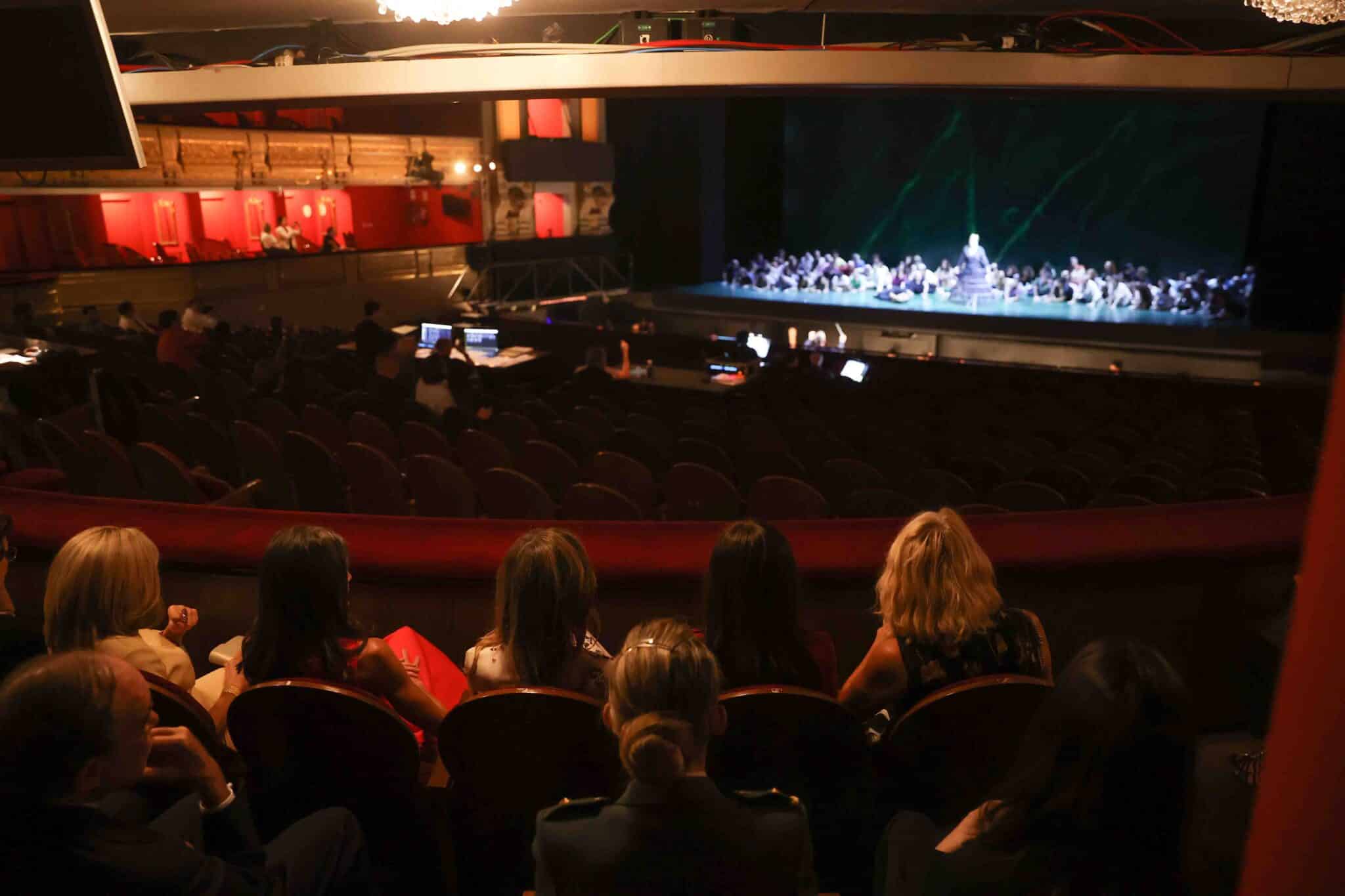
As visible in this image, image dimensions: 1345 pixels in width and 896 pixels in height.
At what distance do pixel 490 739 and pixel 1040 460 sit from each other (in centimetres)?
388

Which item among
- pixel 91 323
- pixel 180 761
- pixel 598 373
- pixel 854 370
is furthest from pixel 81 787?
pixel 91 323

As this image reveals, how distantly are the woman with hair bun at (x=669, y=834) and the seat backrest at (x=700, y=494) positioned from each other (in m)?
2.62

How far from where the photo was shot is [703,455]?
187 inches

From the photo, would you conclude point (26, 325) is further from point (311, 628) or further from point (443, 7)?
point (311, 628)

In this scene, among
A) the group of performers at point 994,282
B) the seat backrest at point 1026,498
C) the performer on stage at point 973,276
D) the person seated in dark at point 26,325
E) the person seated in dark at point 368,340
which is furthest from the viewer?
the performer on stage at point 973,276

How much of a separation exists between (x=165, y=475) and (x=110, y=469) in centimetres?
36

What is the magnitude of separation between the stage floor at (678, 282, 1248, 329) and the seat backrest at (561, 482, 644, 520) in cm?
1169

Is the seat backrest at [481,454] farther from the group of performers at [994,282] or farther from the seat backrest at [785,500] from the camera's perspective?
the group of performers at [994,282]

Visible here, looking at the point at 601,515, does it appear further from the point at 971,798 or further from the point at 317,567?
the point at 971,798

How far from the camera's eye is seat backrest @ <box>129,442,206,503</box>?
3.98m

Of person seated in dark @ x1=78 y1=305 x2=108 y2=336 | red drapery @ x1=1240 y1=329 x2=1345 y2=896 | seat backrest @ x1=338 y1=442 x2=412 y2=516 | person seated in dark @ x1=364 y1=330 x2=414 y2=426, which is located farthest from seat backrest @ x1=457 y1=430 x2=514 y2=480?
person seated in dark @ x1=78 y1=305 x2=108 y2=336

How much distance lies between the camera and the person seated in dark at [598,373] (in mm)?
7477

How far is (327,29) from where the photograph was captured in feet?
15.3

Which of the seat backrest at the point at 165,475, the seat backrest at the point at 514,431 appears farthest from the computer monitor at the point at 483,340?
the seat backrest at the point at 165,475
